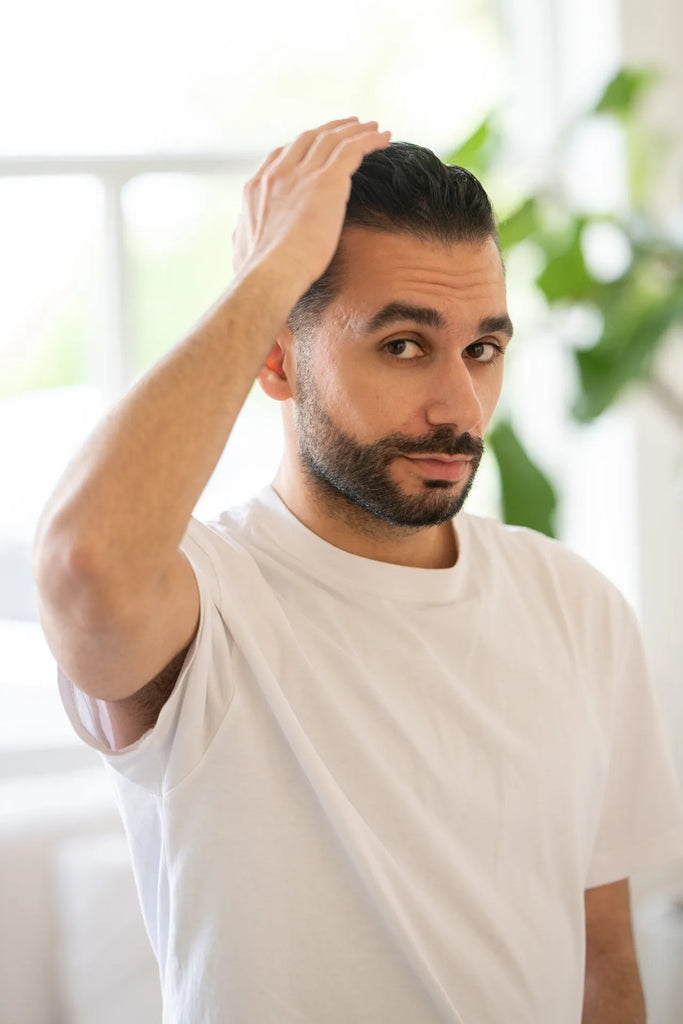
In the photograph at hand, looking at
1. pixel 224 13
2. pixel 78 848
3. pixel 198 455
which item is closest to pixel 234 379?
pixel 198 455

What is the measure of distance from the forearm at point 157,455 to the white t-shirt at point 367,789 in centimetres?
16

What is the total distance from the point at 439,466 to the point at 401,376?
3.7 inches

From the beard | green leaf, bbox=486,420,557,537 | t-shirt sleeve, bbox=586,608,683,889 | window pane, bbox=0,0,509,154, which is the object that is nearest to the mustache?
the beard

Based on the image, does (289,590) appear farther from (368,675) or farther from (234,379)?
(234,379)

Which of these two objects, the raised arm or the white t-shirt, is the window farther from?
the raised arm

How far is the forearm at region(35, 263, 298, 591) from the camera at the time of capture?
2.81ft

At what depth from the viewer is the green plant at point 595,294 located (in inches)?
79.7

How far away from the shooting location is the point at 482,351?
46.0 inches

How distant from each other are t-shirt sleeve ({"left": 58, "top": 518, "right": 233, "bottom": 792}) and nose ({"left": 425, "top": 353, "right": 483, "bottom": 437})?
26 centimetres

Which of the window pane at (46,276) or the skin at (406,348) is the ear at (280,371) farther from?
the window pane at (46,276)

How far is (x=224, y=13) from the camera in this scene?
225cm

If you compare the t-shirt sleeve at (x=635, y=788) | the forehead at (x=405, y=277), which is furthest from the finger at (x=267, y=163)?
the t-shirt sleeve at (x=635, y=788)

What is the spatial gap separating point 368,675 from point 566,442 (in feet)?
5.12

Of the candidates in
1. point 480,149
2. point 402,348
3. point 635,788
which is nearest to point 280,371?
point 402,348
